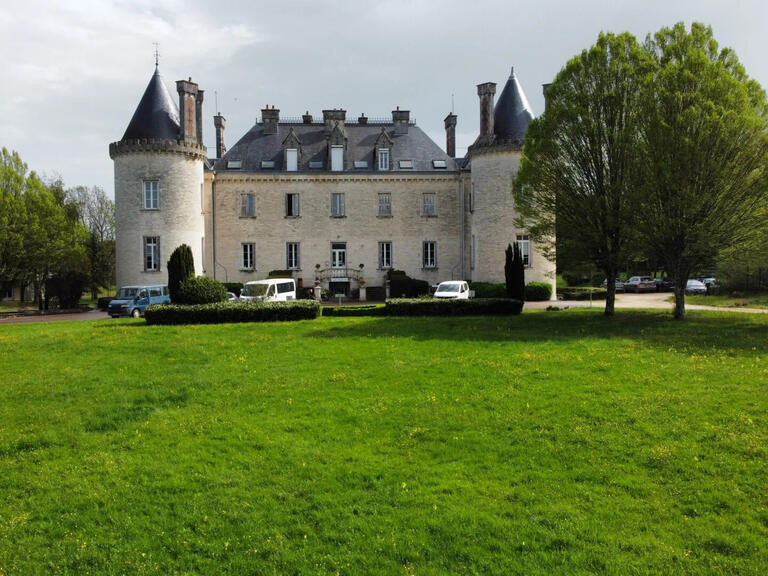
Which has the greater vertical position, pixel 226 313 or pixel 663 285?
pixel 663 285

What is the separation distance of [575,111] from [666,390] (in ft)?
41.0

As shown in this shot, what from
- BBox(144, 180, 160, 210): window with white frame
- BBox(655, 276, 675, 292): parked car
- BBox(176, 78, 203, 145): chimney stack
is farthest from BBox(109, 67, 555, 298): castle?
BBox(655, 276, 675, 292): parked car

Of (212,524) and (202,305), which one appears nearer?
(212,524)

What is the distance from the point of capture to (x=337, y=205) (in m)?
37.5

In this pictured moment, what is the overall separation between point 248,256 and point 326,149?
347 inches

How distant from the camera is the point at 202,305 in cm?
1966

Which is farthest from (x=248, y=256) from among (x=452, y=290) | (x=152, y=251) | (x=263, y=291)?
(x=452, y=290)

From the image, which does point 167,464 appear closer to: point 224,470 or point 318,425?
point 224,470

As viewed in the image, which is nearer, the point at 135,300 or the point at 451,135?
the point at 135,300

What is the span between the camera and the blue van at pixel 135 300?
26.2m

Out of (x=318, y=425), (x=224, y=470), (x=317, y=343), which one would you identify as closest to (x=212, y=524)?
(x=224, y=470)

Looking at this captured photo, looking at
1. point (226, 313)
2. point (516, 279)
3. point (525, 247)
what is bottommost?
point (226, 313)

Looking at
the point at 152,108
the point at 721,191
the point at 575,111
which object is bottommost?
the point at 721,191

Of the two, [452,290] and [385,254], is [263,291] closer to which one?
[452,290]
